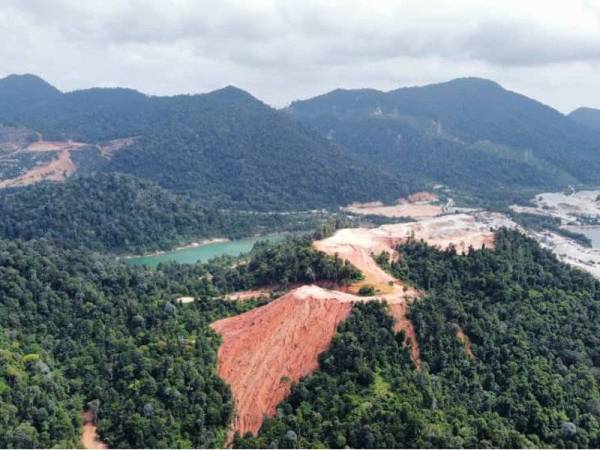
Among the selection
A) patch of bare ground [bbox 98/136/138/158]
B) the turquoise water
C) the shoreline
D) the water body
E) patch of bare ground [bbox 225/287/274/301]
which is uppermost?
patch of bare ground [bbox 98/136/138/158]

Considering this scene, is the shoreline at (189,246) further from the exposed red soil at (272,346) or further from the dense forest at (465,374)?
the dense forest at (465,374)

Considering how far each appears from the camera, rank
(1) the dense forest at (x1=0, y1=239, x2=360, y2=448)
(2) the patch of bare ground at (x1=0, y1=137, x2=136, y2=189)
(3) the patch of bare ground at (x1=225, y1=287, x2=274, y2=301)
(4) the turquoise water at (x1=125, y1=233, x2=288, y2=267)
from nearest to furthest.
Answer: (1) the dense forest at (x1=0, y1=239, x2=360, y2=448) → (3) the patch of bare ground at (x1=225, y1=287, x2=274, y2=301) → (4) the turquoise water at (x1=125, y1=233, x2=288, y2=267) → (2) the patch of bare ground at (x1=0, y1=137, x2=136, y2=189)

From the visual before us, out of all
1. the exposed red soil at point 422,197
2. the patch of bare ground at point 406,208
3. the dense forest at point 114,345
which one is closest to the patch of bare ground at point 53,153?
the patch of bare ground at point 406,208

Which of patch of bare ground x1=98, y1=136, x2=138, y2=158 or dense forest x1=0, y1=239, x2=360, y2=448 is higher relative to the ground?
patch of bare ground x1=98, y1=136, x2=138, y2=158

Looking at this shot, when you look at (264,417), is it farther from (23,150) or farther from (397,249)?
(23,150)

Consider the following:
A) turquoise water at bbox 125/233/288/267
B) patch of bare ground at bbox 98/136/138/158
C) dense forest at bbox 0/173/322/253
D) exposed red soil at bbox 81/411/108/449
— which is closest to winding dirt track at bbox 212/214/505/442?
exposed red soil at bbox 81/411/108/449

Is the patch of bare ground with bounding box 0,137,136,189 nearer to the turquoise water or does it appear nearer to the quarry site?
the turquoise water

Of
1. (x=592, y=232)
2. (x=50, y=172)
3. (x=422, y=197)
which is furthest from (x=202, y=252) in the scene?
(x=592, y=232)

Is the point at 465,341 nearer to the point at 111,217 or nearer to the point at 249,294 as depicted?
the point at 249,294
